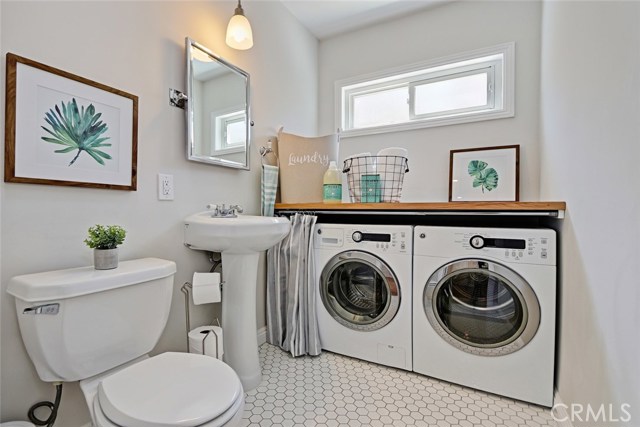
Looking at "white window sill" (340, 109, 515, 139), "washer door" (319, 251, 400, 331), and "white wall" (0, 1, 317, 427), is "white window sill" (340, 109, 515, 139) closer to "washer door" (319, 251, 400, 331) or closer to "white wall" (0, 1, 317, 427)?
"white wall" (0, 1, 317, 427)

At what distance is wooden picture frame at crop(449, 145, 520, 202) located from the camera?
80.4 inches

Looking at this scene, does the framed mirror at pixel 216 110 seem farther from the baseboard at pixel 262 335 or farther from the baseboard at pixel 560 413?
the baseboard at pixel 560 413

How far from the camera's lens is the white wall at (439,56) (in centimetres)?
202

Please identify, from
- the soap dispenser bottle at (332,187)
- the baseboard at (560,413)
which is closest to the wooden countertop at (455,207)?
the soap dispenser bottle at (332,187)

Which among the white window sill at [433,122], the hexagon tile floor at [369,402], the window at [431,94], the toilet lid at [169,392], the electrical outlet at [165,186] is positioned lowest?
the hexagon tile floor at [369,402]

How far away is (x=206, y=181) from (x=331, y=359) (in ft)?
4.20

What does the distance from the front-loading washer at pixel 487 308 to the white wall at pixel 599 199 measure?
9 centimetres

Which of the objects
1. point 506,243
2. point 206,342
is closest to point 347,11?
point 506,243

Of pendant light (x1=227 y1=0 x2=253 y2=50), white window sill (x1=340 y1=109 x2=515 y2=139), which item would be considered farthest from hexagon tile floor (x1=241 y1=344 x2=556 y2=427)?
pendant light (x1=227 y1=0 x2=253 y2=50)

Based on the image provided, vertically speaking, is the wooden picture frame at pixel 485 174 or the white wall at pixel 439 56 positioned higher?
the white wall at pixel 439 56

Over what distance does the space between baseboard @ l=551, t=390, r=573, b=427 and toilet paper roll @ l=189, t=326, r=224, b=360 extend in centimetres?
150

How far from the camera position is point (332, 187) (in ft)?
6.70

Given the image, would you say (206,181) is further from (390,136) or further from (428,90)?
(428,90)

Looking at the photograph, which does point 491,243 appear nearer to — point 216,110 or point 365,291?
point 365,291
